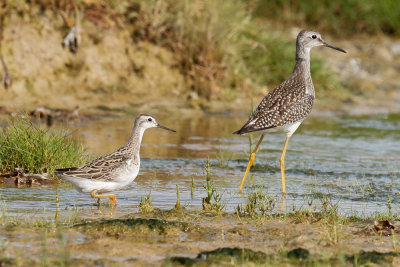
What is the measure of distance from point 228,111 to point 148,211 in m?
8.82

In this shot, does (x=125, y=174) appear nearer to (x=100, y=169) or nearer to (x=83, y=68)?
(x=100, y=169)

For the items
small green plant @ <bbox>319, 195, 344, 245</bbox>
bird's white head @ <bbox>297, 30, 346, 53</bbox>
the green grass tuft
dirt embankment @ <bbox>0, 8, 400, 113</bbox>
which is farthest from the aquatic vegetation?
the green grass tuft

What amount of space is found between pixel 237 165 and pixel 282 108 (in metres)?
1.54

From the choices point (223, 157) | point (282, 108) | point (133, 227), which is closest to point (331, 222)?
point (133, 227)

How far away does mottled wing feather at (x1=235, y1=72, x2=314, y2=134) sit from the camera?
1002cm

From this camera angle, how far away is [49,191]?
8672mm

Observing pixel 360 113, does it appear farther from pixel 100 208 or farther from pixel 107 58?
pixel 100 208

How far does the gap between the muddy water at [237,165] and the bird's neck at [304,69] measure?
125 centimetres

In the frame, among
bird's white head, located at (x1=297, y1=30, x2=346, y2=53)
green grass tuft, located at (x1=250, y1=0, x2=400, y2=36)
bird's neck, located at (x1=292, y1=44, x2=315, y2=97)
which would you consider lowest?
bird's neck, located at (x1=292, y1=44, x2=315, y2=97)

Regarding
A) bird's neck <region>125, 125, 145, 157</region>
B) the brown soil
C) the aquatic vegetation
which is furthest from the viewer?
the aquatic vegetation

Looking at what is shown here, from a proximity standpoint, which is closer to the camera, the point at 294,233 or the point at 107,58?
the point at 294,233

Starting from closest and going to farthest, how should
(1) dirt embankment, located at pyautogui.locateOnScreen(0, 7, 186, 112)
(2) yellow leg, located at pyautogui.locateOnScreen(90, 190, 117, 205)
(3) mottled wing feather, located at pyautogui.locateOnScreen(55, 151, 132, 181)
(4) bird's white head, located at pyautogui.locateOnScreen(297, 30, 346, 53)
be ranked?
(3) mottled wing feather, located at pyautogui.locateOnScreen(55, 151, 132, 181)
(2) yellow leg, located at pyautogui.locateOnScreen(90, 190, 117, 205)
(4) bird's white head, located at pyautogui.locateOnScreen(297, 30, 346, 53)
(1) dirt embankment, located at pyautogui.locateOnScreen(0, 7, 186, 112)

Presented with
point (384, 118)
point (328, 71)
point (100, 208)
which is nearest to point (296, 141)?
point (384, 118)

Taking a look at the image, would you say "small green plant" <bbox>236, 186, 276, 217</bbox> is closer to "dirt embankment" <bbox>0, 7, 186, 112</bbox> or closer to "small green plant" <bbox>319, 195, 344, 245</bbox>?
"small green plant" <bbox>319, 195, 344, 245</bbox>
